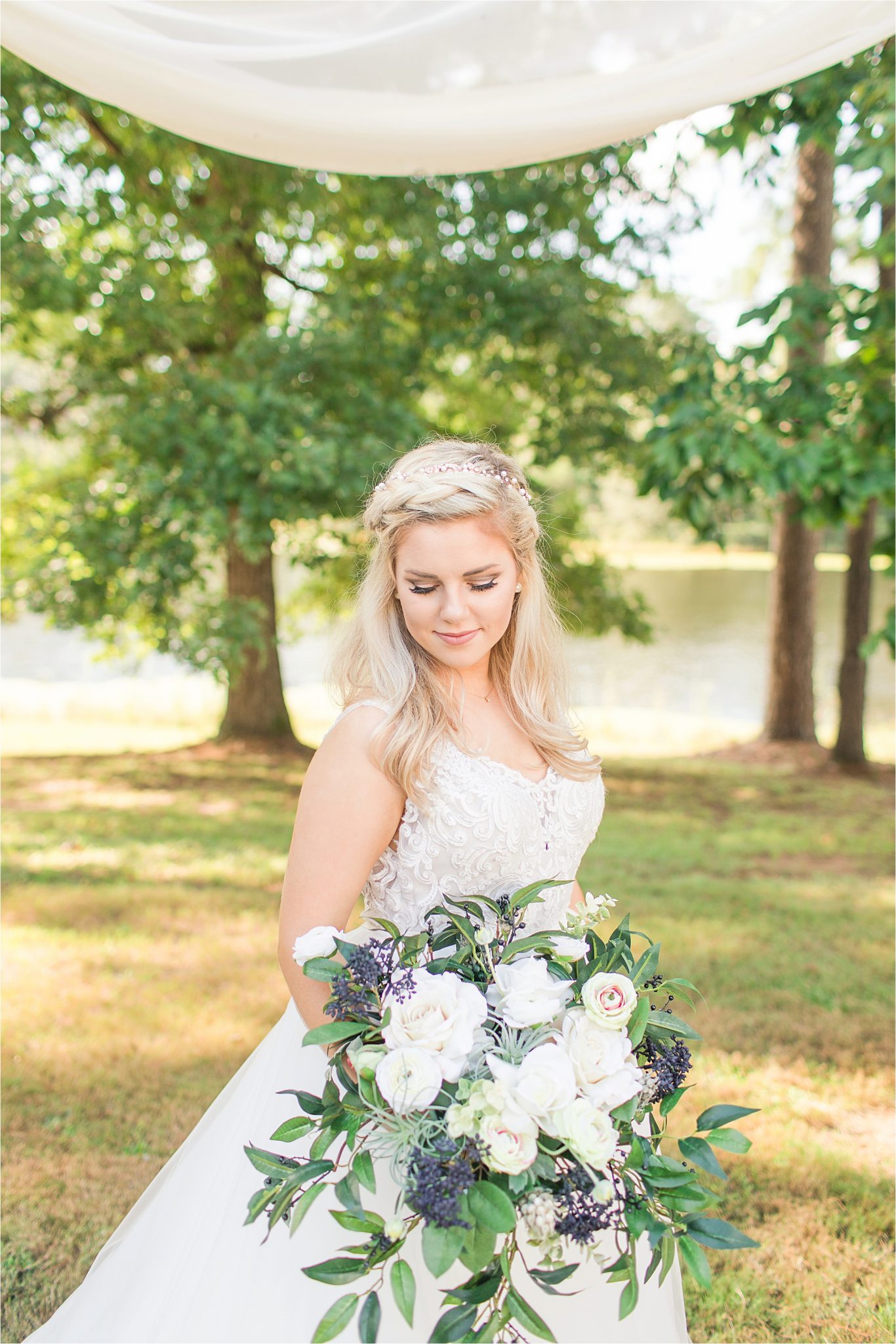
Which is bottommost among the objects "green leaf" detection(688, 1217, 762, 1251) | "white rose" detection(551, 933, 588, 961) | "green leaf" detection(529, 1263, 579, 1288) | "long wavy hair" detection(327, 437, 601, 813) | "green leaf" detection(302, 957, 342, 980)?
"green leaf" detection(529, 1263, 579, 1288)

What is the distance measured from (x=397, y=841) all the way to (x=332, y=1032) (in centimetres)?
58

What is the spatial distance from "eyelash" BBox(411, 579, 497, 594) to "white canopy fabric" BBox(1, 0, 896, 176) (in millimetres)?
1449

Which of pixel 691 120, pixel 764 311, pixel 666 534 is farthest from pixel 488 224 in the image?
pixel 666 534

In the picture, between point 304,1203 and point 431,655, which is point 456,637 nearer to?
point 431,655

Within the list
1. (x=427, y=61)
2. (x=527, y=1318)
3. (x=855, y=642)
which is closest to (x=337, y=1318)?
(x=527, y=1318)

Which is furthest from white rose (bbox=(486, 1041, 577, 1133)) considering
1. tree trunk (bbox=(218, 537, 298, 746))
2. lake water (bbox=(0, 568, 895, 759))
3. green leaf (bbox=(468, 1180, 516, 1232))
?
tree trunk (bbox=(218, 537, 298, 746))

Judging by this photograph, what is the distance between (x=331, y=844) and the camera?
175 cm

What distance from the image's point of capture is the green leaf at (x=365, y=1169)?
4.35 ft

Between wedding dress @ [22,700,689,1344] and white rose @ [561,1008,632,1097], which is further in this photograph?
wedding dress @ [22,700,689,1344]

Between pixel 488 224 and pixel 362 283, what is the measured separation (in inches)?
54.1

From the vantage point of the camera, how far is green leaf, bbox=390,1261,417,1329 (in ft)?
4.13

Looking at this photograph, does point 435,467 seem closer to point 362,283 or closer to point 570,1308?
point 570,1308

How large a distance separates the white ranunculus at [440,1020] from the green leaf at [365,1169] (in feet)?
0.52

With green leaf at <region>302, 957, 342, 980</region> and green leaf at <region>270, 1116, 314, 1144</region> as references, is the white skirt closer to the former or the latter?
green leaf at <region>270, 1116, 314, 1144</region>
